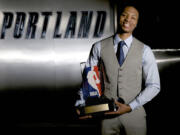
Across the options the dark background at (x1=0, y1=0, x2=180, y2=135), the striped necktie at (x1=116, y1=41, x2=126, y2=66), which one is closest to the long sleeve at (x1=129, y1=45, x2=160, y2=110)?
the striped necktie at (x1=116, y1=41, x2=126, y2=66)

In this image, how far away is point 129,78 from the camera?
1438 mm

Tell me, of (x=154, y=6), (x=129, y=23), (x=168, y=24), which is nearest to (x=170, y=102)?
(x=168, y=24)

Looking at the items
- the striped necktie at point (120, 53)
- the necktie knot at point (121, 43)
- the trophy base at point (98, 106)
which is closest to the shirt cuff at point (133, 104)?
the trophy base at point (98, 106)

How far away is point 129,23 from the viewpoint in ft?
4.71

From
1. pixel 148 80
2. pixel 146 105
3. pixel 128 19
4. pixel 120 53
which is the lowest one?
pixel 146 105

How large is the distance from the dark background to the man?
1247 mm

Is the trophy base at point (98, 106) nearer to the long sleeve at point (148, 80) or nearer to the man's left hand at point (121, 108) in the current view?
the man's left hand at point (121, 108)

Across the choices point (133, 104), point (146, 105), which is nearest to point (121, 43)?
point (133, 104)

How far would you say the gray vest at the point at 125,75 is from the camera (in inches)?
56.3

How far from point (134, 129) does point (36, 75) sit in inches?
67.0

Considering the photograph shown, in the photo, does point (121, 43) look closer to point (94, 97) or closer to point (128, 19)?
point (128, 19)

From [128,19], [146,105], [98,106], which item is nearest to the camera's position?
[98,106]

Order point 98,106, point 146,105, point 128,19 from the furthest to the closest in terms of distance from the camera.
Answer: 1. point 146,105
2. point 128,19
3. point 98,106

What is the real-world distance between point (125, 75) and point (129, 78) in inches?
1.3
